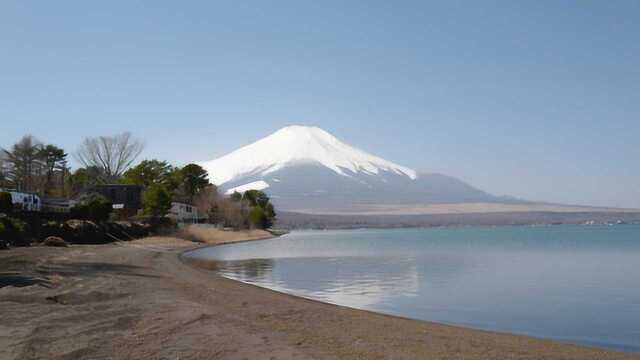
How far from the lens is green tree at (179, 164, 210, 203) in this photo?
118m

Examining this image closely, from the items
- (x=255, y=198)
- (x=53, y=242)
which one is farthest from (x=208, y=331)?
(x=255, y=198)

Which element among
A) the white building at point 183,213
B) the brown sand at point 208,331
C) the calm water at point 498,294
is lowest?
the calm water at point 498,294

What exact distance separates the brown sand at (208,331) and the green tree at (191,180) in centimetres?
9892

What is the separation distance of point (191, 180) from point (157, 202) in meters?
38.0

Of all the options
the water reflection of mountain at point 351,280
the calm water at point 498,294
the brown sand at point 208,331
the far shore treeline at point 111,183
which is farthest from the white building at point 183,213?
the brown sand at point 208,331

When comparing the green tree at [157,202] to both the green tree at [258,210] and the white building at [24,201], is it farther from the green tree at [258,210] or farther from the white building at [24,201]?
the green tree at [258,210]

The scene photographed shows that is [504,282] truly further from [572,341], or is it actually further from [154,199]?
[154,199]

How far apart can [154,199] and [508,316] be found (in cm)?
6839

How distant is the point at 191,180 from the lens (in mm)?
120125

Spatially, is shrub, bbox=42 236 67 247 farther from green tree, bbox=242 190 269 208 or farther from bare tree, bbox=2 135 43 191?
green tree, bbox=242 190 269 208

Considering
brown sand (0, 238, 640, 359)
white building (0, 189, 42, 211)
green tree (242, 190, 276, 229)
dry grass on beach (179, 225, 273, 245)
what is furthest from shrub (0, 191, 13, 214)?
green tree (242, 190, 276, 229)

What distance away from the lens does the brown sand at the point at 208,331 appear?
10.9m

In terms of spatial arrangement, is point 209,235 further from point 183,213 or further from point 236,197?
point 236,197

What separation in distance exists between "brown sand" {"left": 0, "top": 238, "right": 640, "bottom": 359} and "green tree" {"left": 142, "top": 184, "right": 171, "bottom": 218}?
6262 cm
